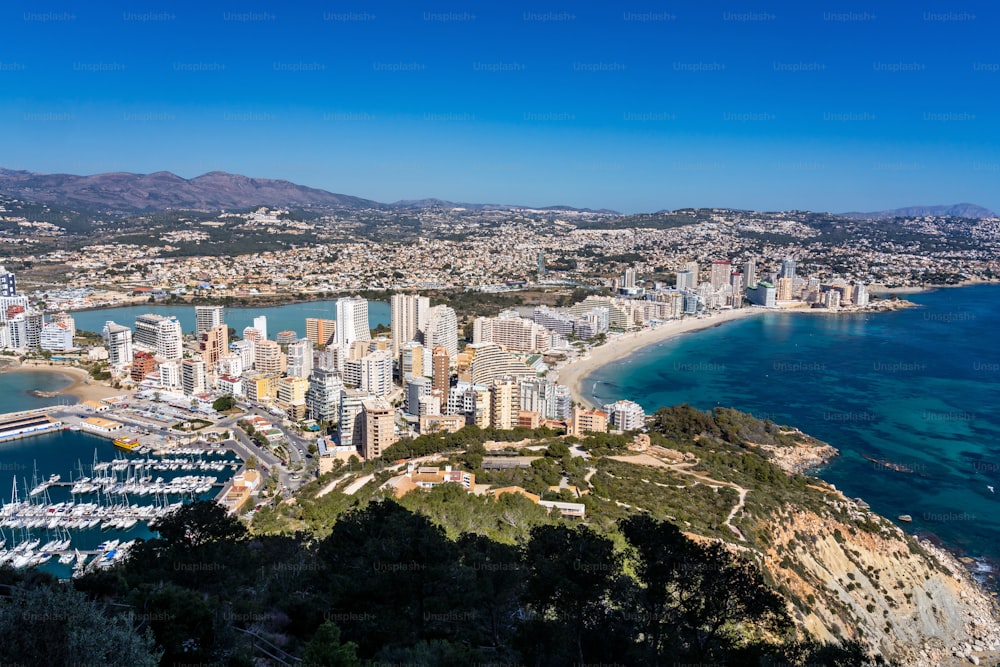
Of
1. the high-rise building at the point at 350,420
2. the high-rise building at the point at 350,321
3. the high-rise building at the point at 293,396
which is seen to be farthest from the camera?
the high-rise building at the point at 350,321

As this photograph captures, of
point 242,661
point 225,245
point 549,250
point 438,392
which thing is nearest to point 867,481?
point 438,392

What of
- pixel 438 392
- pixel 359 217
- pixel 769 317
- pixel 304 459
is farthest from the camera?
pixel 359 217

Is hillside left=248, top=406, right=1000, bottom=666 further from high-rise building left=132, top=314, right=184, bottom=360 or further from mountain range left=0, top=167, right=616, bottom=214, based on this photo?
mountain range left=0, top=167, right=616, bottom=214

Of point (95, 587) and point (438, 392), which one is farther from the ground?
point (95, 587)

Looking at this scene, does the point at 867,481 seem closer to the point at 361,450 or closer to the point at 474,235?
the point at 361,450

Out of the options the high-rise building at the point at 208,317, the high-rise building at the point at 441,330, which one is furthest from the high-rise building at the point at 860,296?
the high-rise building at the point at 208,317

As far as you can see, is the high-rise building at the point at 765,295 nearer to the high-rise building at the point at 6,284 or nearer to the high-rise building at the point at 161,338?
the high-rise building at the point at 161,338

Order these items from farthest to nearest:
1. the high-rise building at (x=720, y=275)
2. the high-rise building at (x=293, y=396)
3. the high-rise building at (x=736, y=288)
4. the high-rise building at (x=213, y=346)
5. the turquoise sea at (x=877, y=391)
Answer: the high-rise building at (x=720, y=275) → the high-rise building at (x=736, y=288) → the high-rise building at (x=213, y=346) → the high-rise building at (x=293, y=396) → the turquoise sea at (x=877, y=391)
